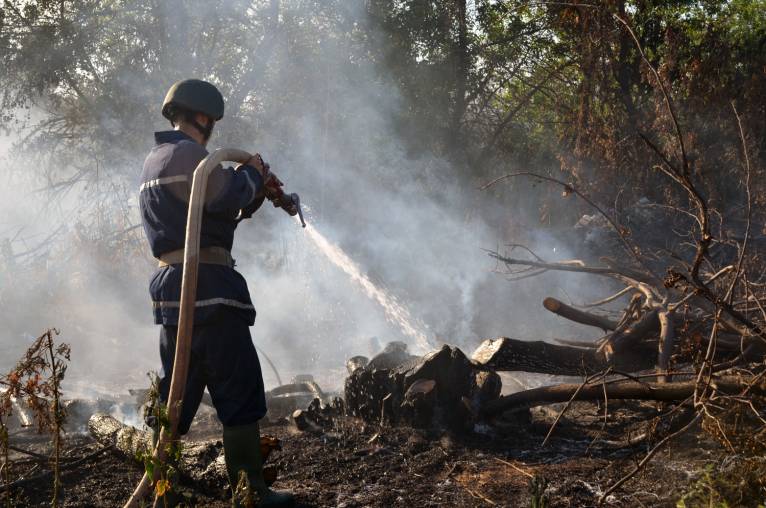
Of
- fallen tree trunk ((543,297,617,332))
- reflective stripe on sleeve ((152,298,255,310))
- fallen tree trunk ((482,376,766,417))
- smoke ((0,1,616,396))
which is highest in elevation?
smoke ((0,1,616,396))

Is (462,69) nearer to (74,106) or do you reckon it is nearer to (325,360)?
(325,360)

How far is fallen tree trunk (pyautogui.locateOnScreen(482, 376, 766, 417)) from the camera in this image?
3.71 m

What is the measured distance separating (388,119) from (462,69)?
5.24 ft

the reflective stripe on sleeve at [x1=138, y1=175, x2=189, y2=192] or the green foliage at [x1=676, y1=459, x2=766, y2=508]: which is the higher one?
the reflective stripe on sleeve at [x1=138, y1=175, x2=189, y2=192]

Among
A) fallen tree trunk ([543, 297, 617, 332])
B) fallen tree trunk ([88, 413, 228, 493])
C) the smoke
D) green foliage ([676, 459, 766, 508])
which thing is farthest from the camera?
the smoke

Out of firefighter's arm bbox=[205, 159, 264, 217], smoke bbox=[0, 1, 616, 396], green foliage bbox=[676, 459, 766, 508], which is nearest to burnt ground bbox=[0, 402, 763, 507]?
green foliage bbox=[676, 459, 766, 508]

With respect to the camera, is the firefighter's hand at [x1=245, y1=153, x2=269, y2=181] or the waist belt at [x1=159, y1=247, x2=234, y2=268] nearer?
the waist belt at [x1=159, y1=247, x2=234, y2=268]

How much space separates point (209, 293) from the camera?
124 inches

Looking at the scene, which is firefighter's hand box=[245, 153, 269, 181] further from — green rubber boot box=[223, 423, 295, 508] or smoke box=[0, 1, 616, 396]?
smoke box=[0, 1, 616, 396]

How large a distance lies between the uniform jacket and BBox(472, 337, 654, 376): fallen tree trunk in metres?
2.30

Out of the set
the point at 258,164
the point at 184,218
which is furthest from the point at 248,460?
the point at 258,164

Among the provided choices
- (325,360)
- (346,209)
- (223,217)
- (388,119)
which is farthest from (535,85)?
(223,217)

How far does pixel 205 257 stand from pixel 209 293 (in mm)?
192

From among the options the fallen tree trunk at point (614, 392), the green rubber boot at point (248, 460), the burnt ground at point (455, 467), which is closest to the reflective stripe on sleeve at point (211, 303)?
the green rubber boot at point (248, 460)
